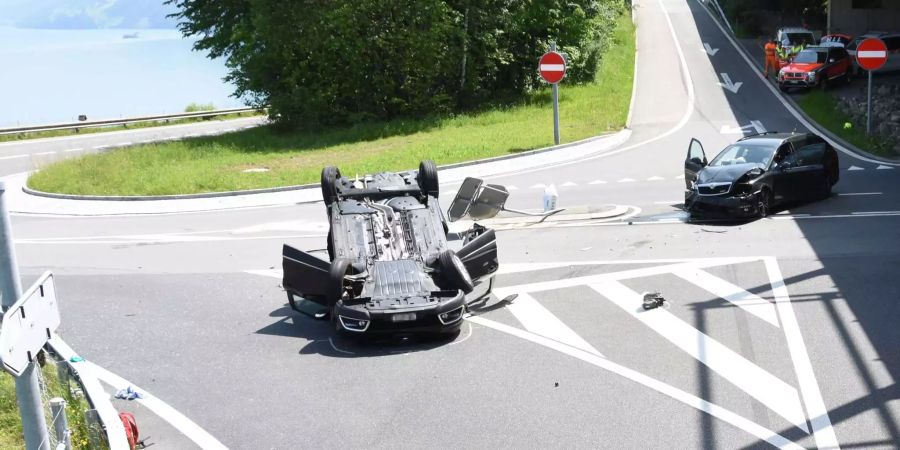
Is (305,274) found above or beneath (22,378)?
beneath

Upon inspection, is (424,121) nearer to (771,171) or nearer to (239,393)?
(771,171)

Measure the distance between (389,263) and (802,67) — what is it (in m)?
31.5

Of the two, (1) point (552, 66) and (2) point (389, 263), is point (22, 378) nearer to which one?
(2) point (389, 263)

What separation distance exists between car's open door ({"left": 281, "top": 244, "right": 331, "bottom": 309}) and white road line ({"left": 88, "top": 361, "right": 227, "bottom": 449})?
2520mm

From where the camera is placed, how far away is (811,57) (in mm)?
39188

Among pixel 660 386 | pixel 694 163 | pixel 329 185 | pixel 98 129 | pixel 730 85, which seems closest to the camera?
pixel 660 386

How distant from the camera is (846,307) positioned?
12.5 metres

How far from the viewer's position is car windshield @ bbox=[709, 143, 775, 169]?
64.0 feet

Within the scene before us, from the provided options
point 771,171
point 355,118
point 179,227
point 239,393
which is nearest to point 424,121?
point 355,118

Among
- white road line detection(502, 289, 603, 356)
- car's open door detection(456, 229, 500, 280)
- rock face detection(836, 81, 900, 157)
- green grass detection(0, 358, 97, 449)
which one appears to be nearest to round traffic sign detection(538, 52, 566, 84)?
rock face detection(836, 81, 900, 157)

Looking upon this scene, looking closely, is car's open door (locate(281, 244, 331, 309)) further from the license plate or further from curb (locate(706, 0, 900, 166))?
curb (locate(706, 0, 900, 166))

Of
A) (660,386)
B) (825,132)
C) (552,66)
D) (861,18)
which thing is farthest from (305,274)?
(861,18)

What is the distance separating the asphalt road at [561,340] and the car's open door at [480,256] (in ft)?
1.94

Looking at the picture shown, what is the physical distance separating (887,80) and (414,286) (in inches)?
1346
